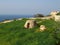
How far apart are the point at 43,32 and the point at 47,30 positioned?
154 centimetres

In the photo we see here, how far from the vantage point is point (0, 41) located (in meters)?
30.5

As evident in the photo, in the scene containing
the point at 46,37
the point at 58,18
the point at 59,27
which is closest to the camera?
the point at 46,37

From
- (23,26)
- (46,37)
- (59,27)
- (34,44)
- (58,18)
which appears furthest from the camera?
(58,18)

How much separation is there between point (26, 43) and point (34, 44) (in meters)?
1.15

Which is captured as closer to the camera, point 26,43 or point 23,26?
point 26,43

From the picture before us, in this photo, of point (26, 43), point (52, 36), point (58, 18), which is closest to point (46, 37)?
point (52, 36)

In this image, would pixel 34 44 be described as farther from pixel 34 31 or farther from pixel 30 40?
pixel 34 31

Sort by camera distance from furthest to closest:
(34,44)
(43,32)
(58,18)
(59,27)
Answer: (58,18) < (59,27) < (43,32) < (34,44)

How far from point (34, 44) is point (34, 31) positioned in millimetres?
5904

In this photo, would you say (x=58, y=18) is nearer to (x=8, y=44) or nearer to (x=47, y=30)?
(x=47, y=30)

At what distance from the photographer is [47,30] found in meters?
33.2

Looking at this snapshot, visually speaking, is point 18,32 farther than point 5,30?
No

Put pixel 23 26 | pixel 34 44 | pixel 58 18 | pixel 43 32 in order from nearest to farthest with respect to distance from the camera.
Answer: pixel 34 44, pixel 43 32, pixel 23 26, pixel 58 18

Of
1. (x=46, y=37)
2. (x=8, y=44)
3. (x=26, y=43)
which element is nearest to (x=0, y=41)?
(x=8, y=44)
